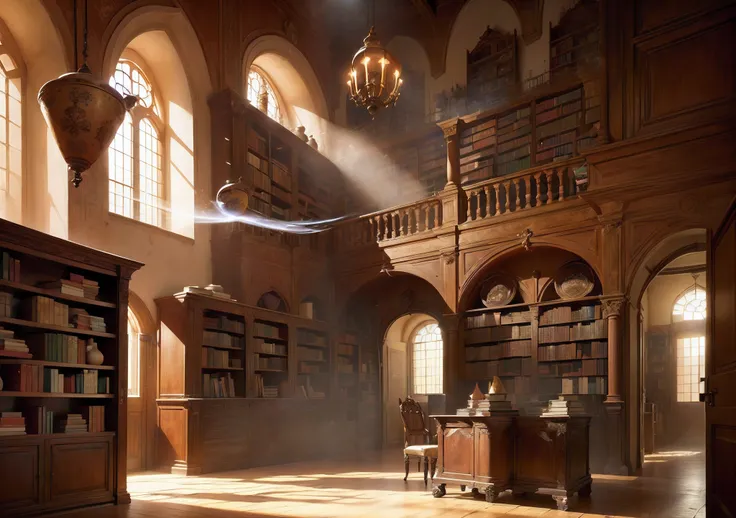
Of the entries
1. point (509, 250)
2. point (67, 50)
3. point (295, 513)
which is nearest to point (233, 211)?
point (67, 50)

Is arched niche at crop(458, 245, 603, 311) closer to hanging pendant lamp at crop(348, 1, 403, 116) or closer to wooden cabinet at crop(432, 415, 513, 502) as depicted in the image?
wooden cabinet at crop(432, 415, 513, 502)

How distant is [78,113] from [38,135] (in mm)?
3863

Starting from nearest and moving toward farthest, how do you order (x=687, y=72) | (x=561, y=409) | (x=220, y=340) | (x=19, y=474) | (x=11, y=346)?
(x=19, y=474) → (x=11, y=346) → (x=561, y=409) → (x=687, y=72) → (x=220, y=340)

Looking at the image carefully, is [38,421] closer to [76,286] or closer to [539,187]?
[76,286]

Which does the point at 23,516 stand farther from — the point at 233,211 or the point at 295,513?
the point at 233,211

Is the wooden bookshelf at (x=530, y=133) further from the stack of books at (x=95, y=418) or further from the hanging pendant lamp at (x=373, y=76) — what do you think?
the stack of books at (x=95, y=418)

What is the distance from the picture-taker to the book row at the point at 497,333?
32.2ft

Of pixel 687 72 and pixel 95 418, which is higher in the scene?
pixel 687 72

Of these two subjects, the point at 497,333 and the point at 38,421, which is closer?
the point at 38,421

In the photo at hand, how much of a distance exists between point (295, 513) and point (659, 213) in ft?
18.2

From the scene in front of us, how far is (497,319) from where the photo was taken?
10.1 metres

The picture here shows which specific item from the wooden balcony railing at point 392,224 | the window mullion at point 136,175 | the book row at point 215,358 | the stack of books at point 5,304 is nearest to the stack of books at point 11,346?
the stack of books at point 5,304

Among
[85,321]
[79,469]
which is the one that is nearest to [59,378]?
[85,321]

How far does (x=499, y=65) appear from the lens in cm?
1194
